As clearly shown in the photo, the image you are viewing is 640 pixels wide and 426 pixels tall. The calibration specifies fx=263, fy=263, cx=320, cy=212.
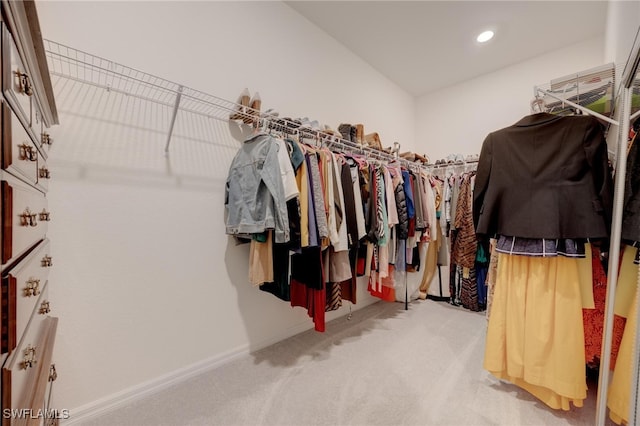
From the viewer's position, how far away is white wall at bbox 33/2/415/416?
48.7 inches

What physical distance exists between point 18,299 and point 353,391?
1481mm

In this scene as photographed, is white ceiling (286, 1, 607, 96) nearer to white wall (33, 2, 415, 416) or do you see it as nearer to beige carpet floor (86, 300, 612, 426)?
white wall (33, 2, 415, 416)

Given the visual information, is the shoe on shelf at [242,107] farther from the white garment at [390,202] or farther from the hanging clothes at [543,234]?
the hanging clothes at [543,234]

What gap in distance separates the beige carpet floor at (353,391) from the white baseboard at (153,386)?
36 mm

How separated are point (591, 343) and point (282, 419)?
1.67m

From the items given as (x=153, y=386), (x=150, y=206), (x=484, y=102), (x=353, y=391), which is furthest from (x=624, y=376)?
(x=484, y=102)

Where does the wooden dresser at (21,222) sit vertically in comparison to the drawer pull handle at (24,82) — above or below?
below

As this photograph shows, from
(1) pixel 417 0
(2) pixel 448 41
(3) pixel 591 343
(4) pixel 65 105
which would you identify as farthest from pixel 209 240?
(2) pixel 448 41

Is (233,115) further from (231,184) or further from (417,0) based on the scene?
(417,0)

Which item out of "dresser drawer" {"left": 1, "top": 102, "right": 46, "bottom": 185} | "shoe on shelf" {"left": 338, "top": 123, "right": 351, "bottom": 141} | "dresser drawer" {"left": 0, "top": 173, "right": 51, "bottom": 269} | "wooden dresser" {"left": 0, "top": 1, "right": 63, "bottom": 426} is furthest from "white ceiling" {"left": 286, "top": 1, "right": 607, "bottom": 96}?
"dresser drawer" {"left": 0, "top": 173, "right": 51, "bottom": 269}

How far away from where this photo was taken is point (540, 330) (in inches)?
52.3

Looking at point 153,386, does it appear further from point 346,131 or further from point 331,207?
point 346,131

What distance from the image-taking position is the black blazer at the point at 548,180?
1205 mm

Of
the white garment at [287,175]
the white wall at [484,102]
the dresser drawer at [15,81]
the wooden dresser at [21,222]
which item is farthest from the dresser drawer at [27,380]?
the white wall at [484,102]
